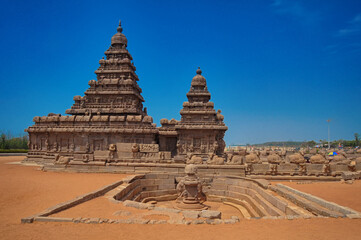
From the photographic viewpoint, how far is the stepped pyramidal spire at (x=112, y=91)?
102 ft

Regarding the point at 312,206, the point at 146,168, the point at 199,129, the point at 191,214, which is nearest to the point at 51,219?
the point at 191,214

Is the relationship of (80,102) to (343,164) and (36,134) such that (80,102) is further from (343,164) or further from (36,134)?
(343,164)

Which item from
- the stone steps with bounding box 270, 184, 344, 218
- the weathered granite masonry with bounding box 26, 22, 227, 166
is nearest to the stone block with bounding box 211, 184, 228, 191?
the stone steps with bounding box 270, 184, 344, 218

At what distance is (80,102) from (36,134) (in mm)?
6293

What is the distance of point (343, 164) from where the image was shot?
1762cm

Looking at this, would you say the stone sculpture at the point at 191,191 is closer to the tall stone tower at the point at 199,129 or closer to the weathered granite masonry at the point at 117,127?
the weathered granite masonry at the point at 117,127

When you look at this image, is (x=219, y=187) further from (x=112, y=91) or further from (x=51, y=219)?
(x=112, y=91)

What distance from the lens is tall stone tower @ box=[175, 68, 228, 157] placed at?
92.5 feet

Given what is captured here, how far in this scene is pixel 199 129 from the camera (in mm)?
28219

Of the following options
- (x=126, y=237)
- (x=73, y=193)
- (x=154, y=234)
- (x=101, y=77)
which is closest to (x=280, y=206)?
(x=154, y=234)

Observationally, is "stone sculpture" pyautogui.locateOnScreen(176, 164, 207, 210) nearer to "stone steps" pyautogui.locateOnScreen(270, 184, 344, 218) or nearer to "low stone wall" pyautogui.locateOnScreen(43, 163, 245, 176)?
"stone steps" pyautogui.locateOnScreen(270, 184, 344, 218)

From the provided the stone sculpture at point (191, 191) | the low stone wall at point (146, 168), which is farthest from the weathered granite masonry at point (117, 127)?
the stone sculpture at point (191, 191)

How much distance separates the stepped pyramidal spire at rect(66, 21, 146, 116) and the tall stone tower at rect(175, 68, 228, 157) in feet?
19.8

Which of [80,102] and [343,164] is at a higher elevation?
[80,102]
